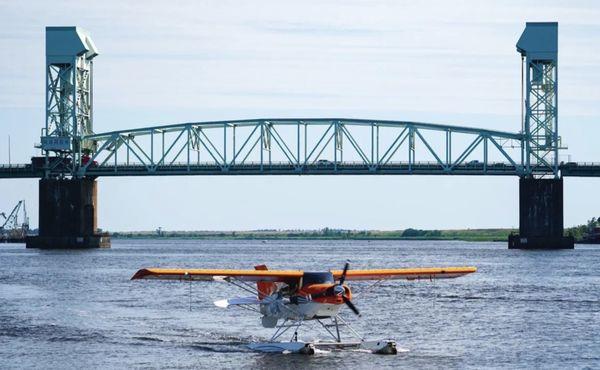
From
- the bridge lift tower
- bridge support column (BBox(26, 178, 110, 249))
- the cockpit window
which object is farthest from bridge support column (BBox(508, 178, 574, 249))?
the cockpit window

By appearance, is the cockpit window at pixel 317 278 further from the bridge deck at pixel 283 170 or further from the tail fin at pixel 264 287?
the bridge deck at pixel 283 170

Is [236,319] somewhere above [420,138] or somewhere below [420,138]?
below

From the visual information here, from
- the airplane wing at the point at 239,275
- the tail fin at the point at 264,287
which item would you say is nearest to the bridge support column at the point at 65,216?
the tail fin at the point at 264,287

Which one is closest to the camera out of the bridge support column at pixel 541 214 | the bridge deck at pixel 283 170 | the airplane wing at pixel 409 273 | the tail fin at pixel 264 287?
the airplane wing at pixel 409 273

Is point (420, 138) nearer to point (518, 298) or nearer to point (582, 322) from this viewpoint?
point (518, 298)

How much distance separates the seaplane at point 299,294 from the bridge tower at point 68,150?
108 metres

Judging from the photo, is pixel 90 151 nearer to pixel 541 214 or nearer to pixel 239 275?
pixel 541 214

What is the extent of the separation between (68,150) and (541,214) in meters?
56.1

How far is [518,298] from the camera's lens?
64.8m

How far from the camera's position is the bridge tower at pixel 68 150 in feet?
487

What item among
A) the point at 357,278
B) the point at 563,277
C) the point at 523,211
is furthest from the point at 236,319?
the point at 523,211

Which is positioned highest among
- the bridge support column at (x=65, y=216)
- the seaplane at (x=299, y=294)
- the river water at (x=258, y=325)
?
the bridge support column at (x=65, y=216)

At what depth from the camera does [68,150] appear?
15862 centimetres

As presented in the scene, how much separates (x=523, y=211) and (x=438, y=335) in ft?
318
